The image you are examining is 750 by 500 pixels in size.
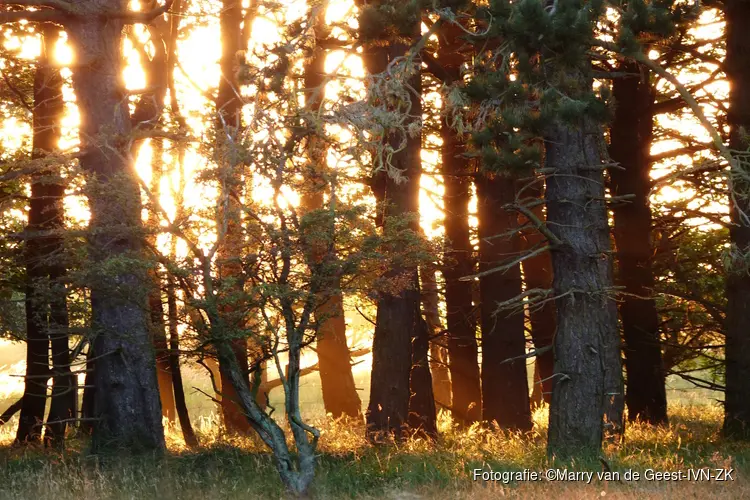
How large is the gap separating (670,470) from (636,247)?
24.2 feet

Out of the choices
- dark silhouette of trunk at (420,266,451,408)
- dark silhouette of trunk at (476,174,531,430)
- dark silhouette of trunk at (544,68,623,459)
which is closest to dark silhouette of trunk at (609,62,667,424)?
dark silhouette of trunk at (476,174,531,430)

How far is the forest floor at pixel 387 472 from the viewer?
28.0 feet

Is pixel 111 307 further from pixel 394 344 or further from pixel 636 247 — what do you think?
pixel 636 247

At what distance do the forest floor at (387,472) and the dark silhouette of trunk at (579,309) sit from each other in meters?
0.48

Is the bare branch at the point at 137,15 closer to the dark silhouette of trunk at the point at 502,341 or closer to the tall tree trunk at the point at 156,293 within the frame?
the tall tree trunk at the point at 156,293

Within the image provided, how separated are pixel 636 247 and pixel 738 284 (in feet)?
9.57

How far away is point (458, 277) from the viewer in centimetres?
1759

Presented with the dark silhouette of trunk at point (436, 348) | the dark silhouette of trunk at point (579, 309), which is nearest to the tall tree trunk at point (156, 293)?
the dark silhouette of trunk at point (579, 309)

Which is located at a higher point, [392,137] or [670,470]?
[392,137]

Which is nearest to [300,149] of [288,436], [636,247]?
[288,436]

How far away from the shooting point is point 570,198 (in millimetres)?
10766

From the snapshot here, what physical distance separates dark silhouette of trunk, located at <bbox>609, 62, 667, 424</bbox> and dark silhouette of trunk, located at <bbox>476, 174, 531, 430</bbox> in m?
2.20

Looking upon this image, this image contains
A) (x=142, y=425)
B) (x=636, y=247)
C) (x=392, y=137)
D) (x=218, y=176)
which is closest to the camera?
(x=218, y=176)

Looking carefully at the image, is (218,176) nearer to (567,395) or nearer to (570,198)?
(570,198)
